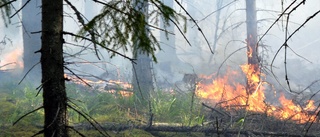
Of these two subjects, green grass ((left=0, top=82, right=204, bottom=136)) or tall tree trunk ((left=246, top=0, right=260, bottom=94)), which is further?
tall tree trunk ((left=246, top=0, right=260, bottom=94))

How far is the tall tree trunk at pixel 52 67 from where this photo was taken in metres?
2.29

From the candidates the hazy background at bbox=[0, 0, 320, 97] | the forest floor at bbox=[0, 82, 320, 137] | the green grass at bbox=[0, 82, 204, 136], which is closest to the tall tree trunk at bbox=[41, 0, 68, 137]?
the hazy background at bbox=[0, 0, 320, 97]

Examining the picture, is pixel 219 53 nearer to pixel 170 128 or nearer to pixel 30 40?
pixel 30 40

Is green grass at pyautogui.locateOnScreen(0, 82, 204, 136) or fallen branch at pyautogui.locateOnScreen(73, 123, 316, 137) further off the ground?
green grass at pyautogui.locateOnScreen(0, 82, 204, 136)

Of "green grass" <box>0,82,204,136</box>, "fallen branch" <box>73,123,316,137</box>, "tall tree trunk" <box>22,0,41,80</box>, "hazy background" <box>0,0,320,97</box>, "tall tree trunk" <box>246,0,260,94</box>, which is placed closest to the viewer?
"fallen branch" <box>73,123,316,137</box>

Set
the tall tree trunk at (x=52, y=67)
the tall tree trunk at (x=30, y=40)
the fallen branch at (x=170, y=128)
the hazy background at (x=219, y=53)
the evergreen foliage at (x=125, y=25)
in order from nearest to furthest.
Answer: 1. the tall tree trunk at (x=52, y=67)
2. the evergreen foliage at (x=125, y=25)
3. the fallen branch at (x=170, y=128)
4. the tall tree trunk at (x=30, y=40)
5. the hazy background at (x=219, y=53)

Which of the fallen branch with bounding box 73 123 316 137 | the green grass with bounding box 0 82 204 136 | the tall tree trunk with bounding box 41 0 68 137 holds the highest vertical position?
the tall tree trunk with bounding box 41 0 68 137

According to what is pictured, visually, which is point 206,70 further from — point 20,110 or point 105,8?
point 105,8

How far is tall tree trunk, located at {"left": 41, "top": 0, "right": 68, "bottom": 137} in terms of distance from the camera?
2.29 meters

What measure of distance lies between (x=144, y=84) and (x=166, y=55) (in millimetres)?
18306

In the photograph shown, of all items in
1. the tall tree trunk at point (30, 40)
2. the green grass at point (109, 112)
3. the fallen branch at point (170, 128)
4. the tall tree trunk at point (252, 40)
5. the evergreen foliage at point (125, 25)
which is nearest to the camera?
the evergreen foliage at point (125, 25)

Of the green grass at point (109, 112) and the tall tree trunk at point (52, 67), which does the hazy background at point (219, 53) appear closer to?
the green grass at point (109, 112)

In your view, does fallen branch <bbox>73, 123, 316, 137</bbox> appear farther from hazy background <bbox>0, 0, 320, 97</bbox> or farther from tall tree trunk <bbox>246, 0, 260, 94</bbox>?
tall tree trunk <bbox>246, 0, 260, 94</bbox>

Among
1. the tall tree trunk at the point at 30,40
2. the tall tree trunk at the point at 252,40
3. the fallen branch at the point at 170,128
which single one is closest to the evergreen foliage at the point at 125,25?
the fallen branch at the point at 170,128
